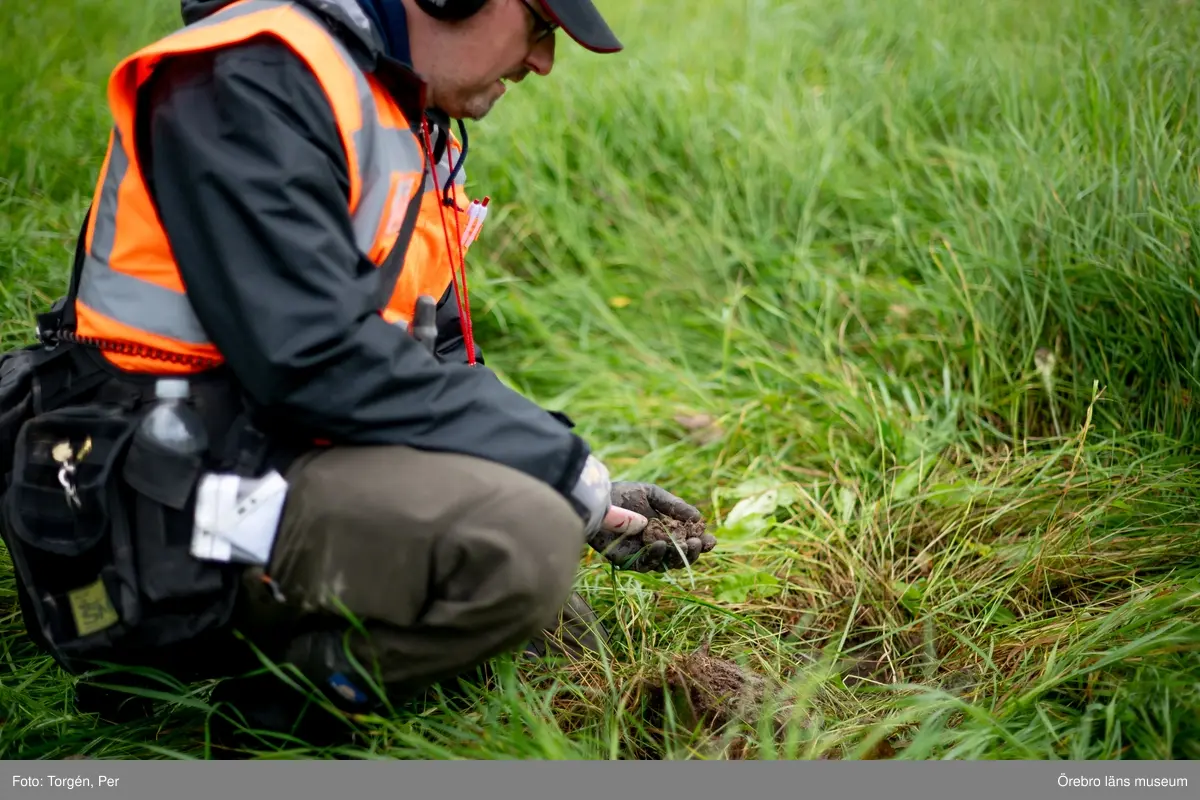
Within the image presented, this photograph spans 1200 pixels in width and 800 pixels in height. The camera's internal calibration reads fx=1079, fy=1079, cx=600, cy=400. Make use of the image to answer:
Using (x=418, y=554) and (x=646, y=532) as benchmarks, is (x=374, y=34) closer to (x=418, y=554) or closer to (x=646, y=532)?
(x=418, y=554)

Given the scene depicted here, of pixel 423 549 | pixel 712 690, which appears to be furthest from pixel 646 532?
pixel 423 549

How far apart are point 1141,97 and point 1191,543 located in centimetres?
152

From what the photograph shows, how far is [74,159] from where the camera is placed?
12.0 feet

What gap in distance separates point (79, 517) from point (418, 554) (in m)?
0.55

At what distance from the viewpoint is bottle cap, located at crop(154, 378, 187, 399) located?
5.81 feet

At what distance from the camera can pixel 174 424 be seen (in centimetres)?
175

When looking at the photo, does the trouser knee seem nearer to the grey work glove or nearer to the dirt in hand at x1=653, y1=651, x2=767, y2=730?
the grey work glove

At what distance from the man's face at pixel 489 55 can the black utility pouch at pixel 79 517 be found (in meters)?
0.83

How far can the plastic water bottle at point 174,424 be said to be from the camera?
1.74 meters

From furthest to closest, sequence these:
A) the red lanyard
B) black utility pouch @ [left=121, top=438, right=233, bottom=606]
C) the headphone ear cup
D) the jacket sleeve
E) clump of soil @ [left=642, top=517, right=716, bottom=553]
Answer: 1. clump of soil @ [left=642, top=517, right=716, bottom=553]
2. the red lanyard
3. the headphone ear cup
4. black utility pouch @ [left=121, top=438, right=233, bottom=606]
5. the jacket sleeve

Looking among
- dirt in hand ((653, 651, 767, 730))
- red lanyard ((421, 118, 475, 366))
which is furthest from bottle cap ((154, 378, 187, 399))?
dirt in hand ((653, 651, 767, 730))

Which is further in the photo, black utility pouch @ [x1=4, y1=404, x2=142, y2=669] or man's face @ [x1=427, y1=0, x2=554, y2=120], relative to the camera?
man's face @ [x1=427, y1=0, x2=554, y2=120]

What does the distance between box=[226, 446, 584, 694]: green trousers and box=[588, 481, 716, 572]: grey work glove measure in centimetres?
32

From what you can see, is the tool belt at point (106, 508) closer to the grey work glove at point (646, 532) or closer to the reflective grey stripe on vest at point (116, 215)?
the reflective grey stripe on vest at point (116, 215)
